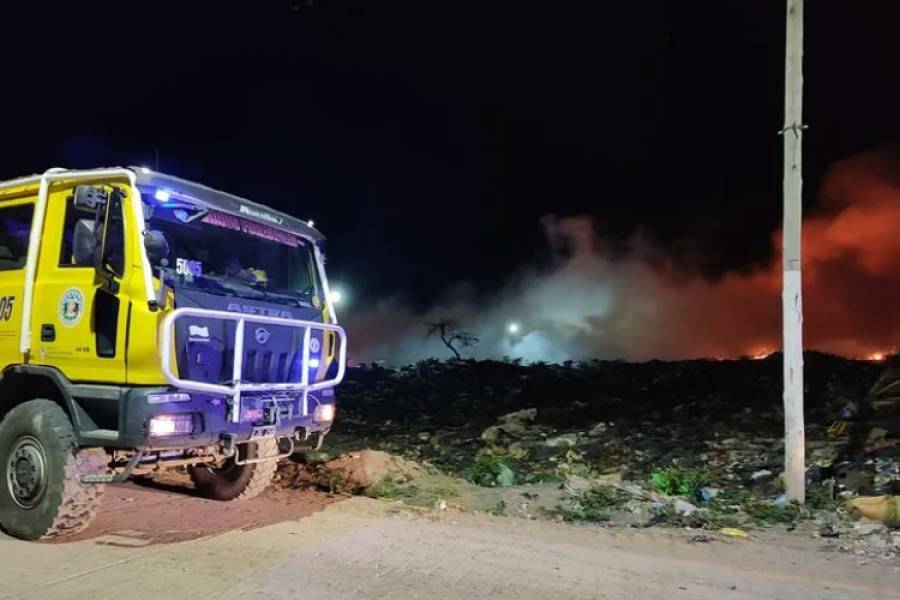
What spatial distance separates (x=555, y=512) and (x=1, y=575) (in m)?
4.19

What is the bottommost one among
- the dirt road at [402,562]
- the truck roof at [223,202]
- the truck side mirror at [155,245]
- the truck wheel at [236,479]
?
the dirt road at [402,562]

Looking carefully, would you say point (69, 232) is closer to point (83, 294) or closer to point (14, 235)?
point (83, 294)

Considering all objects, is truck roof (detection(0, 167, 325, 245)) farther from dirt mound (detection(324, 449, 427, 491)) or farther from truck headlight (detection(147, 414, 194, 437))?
dirt mound (detection(324, 449, 427, 491))

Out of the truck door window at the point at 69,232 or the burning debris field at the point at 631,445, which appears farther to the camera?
the burning debris field at the point at 631,445

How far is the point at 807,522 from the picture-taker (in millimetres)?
6137

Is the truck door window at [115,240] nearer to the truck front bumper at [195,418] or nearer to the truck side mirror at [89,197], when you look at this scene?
A: the truck side mirror at [89,197]

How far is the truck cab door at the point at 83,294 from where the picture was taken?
489 centimetres

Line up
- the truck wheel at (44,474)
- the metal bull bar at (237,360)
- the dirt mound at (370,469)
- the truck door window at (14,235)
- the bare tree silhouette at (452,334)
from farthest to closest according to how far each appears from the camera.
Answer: the bare tree silhouette at (452,334) < the dirt mound at (370,469) < the truck door window at (14,235) < the truck wheel at (44,474) < the metal bull bar at (237,360)

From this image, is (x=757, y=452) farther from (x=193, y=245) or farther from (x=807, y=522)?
(x=193, y=245)

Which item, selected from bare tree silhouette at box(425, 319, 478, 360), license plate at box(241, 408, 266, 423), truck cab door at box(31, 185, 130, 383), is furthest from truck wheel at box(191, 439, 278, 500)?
bare tree silhouette at box(425, 319, 478, 360)

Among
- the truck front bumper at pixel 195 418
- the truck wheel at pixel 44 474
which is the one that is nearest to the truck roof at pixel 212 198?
the truck front bumper at pixel 195 418

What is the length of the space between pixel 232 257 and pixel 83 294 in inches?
43.9

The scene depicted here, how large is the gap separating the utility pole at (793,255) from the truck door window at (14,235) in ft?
20.7

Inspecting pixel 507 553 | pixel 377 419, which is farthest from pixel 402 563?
pixel 377 419
